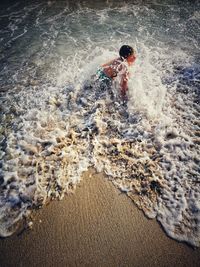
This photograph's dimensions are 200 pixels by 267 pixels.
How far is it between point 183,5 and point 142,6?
1.81 metres

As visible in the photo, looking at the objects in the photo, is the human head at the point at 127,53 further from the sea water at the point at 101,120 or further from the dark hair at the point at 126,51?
the sea water at the point at 101,120

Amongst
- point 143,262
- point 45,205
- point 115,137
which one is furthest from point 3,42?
point 143,262

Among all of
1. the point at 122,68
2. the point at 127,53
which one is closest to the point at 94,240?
the point at 122,68

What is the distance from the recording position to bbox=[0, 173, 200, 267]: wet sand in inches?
106

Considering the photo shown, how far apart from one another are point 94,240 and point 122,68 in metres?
3.68

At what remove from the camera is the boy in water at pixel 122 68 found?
500 centimetres

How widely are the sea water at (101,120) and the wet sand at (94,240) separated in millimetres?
182

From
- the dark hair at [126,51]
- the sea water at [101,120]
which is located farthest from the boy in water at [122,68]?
the sea water at [101,120]

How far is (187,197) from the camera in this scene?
3244 millimetres

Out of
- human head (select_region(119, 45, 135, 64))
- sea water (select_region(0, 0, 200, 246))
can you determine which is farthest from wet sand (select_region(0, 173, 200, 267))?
human head (select_region(119, 45, 135, 64))

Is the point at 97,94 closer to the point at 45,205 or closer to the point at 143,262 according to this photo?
the point at 45,205

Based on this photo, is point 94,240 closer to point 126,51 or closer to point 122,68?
point 122,68

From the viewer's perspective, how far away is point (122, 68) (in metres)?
5.08

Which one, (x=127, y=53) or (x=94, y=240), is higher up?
(x=127, y=53)
